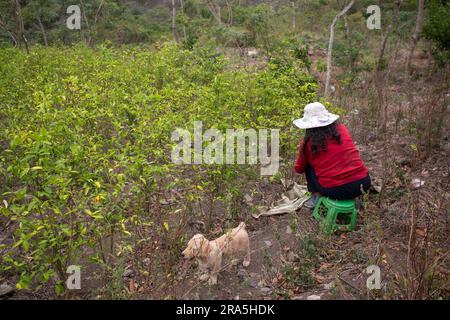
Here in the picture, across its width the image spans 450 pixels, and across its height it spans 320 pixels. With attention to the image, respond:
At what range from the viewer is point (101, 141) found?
353 cm

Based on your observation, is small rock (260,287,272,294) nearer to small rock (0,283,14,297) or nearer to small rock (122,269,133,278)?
small rock (122,269,133,278)

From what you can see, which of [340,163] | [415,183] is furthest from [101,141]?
[415,183]

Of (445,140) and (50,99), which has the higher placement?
(50,99)

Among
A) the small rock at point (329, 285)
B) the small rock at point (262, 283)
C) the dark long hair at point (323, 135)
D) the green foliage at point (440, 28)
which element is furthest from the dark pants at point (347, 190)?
the green foliage at point (440, 28)

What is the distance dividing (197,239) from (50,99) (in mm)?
1691

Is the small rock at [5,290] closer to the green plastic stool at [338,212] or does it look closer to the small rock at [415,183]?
the green plastic stool at [338,212]

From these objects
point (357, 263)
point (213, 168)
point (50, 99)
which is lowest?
point (357, 263)

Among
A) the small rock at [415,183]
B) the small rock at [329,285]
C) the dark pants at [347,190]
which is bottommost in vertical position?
the small rock at [329,285]

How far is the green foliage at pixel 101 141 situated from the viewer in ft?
8.21

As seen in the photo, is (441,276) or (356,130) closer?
(441,276)

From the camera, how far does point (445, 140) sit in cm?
474

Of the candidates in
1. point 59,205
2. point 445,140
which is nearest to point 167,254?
point 59,205

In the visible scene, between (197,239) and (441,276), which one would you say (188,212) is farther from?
(441,276)

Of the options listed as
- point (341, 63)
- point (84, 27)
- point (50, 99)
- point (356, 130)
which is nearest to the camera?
point (50, 99)
